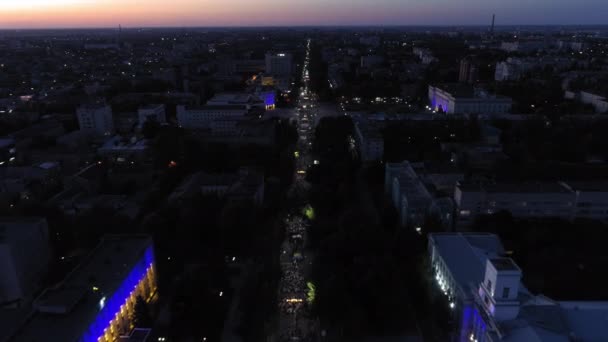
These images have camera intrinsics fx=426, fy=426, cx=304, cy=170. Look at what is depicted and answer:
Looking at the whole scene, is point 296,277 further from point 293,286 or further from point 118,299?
point 118,299

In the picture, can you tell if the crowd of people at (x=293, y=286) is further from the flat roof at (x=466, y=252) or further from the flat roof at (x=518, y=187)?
the flat roof at (x=518, y=187)

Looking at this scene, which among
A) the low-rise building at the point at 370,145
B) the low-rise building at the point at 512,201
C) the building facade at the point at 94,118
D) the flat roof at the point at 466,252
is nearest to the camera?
the flat roof at the point at 466,252

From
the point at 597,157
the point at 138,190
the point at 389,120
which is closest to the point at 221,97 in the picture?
the point at 389,120

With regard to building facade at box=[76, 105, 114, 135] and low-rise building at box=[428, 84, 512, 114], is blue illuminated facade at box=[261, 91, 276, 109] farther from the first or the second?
low-rise building at box=[428, 84, 512, 114]

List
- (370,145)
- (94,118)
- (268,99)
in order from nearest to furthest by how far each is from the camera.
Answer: (370,145), (94,118), (268,99)

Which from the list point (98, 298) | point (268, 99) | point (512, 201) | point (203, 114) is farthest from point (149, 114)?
point (512, 201)

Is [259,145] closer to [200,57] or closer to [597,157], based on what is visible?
[597,157]

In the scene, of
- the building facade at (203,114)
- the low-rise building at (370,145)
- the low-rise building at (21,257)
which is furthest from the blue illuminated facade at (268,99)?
the low-rise building at (21,257)
